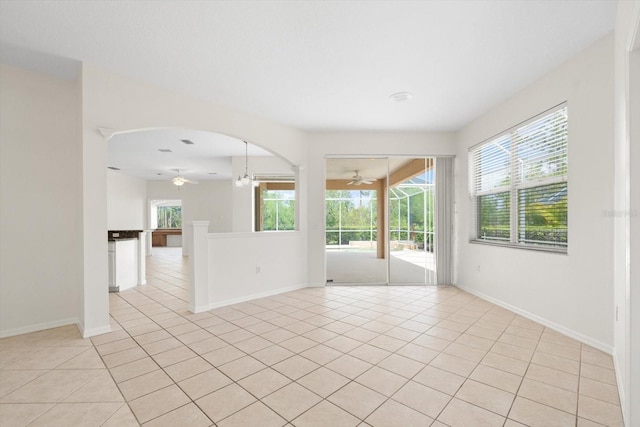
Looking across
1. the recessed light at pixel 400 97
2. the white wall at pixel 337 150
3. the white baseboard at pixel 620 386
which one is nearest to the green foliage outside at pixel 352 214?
the white wall at pixel 337 150

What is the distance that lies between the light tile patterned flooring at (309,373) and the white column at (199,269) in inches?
8.4

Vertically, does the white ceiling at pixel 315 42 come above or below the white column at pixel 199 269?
above

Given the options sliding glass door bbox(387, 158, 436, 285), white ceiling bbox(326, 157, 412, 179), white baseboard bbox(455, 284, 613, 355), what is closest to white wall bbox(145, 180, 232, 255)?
white ceiling bbox(326, 157, 412, 179)

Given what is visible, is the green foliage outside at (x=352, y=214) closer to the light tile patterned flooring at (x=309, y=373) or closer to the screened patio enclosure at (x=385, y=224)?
the screened patio enclosure at (x=385, y=224)

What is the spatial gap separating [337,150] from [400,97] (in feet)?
5.63

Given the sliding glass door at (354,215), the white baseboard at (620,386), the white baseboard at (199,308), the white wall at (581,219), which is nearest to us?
the white baseboard at (620,386)

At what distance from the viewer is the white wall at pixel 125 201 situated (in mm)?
8802

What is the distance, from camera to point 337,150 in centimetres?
532

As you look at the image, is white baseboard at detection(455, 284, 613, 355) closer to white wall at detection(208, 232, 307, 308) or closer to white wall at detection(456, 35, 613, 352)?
white wall at detection(456, 35, 613, 352)

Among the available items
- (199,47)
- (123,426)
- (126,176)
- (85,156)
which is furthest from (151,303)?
(126,176)

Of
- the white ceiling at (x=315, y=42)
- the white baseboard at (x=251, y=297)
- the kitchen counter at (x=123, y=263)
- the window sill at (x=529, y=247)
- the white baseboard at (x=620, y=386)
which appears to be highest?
the white ceiling at (x=315, y=42)

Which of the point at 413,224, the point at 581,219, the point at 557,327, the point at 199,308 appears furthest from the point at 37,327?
the point at 413,224

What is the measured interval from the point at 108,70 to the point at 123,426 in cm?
329

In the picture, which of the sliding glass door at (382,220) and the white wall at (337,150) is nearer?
the white wall at (337,150)
